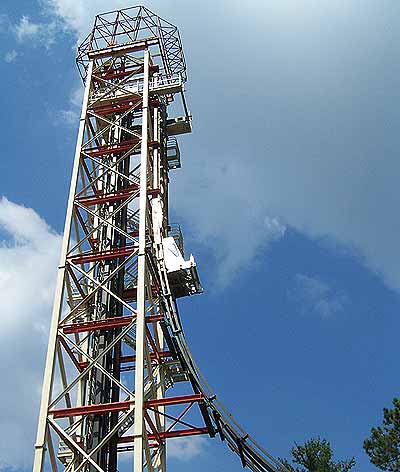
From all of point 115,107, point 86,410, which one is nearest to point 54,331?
point 86,410

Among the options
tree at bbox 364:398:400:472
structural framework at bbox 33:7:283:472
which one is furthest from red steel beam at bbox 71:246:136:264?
tree at bbox 364:398:400:472

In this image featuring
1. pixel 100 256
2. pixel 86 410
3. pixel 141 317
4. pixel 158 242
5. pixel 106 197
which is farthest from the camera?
pixel 106 197

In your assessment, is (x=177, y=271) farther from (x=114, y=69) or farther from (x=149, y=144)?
(x=114, y=69)

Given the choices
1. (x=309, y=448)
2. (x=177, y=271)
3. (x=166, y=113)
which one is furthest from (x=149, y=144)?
(x=309, y=448)

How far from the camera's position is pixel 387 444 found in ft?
112

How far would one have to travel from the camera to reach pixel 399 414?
34.7m

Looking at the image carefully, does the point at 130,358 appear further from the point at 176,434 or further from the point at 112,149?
the point at 112,149

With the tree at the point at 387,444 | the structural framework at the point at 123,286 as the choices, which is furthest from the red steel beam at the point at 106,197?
the tree at the point at 387,444

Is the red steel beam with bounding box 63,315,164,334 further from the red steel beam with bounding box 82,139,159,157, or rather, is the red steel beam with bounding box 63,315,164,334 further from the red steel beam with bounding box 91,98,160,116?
the red steel beam with bounding box 91,98,160,116

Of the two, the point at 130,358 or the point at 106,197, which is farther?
the point at 106,197

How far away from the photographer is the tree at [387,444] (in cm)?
3381

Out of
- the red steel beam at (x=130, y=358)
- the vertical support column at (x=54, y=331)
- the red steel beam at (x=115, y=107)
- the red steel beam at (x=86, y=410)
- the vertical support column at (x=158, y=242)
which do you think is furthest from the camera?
the red steel beam at (x=115, y=107)

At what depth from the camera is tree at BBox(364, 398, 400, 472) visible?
33.8 m

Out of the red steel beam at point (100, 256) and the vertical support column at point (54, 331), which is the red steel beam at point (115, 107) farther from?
the red steel beam at point (100, 256)
